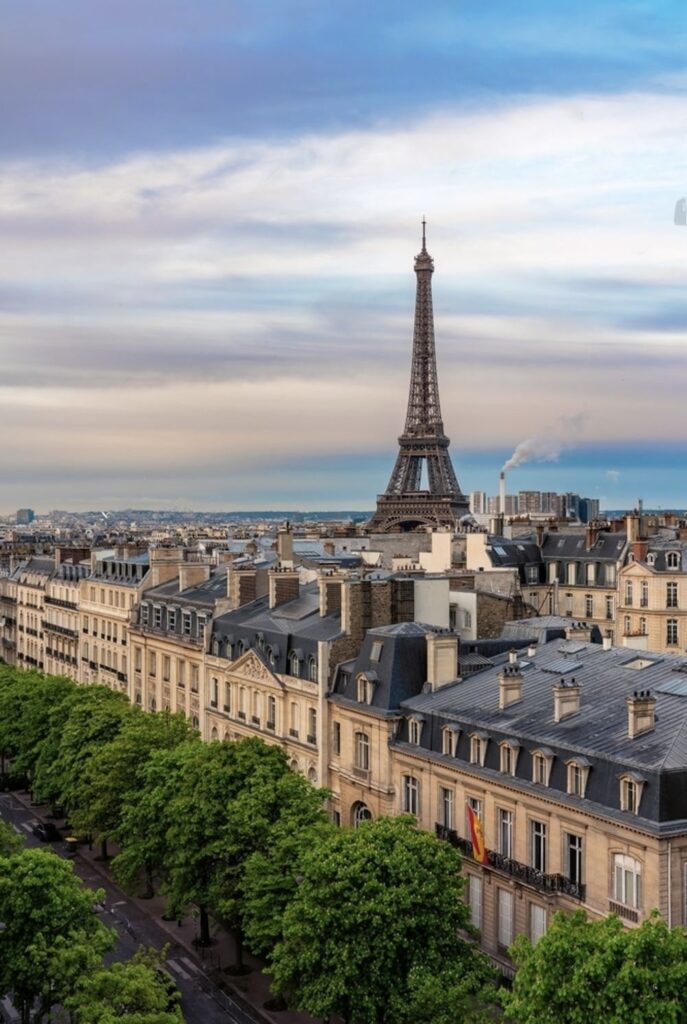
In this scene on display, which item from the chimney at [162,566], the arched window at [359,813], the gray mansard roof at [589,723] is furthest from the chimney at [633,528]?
the arched window at [359,813]

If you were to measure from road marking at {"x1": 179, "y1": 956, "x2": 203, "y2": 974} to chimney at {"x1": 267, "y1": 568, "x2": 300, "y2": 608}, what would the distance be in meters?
23.0

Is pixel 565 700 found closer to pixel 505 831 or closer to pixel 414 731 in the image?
pixel 505 831

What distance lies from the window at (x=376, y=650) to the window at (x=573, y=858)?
15.3m

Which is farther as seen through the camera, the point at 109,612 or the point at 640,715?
the point at 109,612

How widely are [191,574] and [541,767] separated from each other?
47685 millimetres

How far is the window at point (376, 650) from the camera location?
52.2 meters

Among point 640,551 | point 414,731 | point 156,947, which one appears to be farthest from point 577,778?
point 640,551

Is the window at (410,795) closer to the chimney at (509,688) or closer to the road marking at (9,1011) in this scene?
the chimney at (509,688)

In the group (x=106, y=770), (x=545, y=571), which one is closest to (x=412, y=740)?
(x=106, y=770)

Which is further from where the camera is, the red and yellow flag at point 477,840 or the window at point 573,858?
the red and yellow flag at point 477,840

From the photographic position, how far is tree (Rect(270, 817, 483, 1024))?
35594mm

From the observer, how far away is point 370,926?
36.0 meters

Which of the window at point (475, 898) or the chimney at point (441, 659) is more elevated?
the chimney at point (441, 659)

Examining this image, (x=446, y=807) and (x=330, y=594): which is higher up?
(x=330, y=594)
